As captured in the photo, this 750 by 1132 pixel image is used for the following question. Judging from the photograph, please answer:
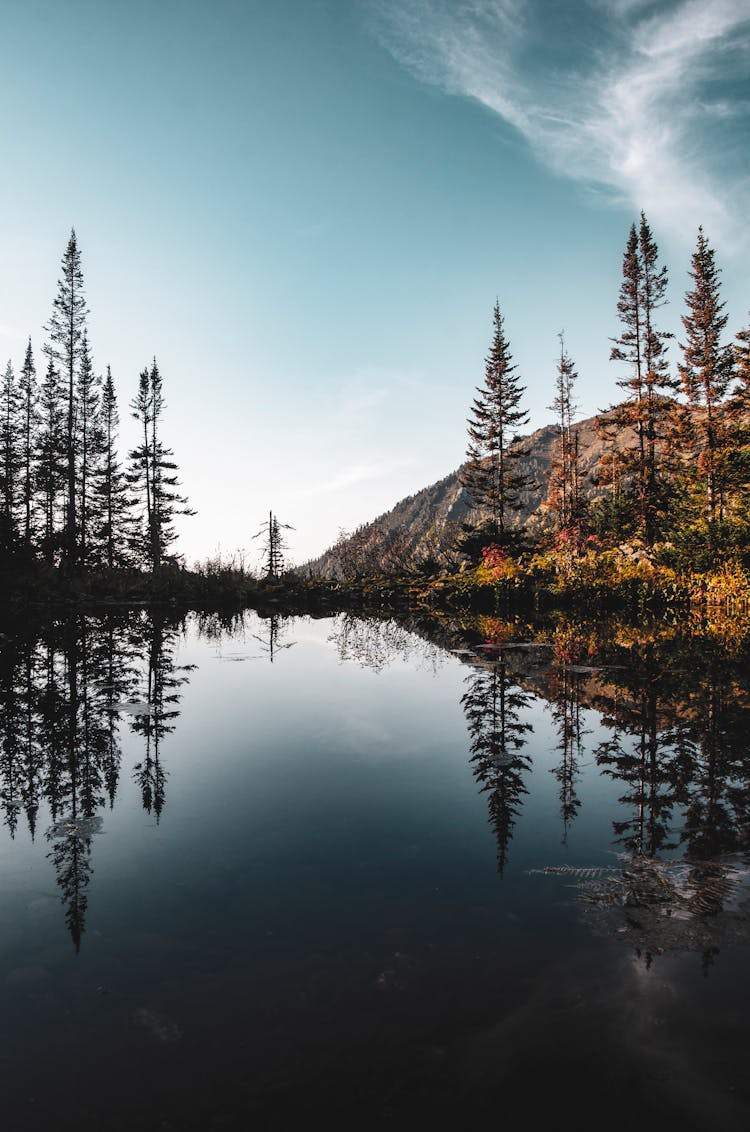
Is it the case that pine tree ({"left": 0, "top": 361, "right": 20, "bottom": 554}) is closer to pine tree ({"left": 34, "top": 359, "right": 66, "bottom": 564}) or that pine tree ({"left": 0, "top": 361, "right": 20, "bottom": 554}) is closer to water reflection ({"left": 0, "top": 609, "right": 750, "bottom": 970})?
pine tree ({"left": 34, "top": 359, "right": 66, "bottom": 564})

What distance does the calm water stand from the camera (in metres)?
1.84

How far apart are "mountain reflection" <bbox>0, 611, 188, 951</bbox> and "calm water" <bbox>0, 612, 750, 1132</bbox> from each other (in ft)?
0.12

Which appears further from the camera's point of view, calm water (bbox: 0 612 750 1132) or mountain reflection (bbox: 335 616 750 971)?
mountain reflection (bbox: 335 616 750 971)

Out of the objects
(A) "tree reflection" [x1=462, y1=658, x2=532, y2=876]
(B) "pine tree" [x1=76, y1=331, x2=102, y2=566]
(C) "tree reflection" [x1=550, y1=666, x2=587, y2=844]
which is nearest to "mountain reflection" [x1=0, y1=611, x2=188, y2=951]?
(A) "tree reflection" [x1=462, y1=658, x2=532, y2=876]

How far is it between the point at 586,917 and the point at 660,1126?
3.67ft

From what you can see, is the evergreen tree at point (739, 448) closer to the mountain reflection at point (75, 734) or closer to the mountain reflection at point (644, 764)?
the mountain reflection at point (644, 764)

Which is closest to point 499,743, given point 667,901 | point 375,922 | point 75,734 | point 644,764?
point 644,764

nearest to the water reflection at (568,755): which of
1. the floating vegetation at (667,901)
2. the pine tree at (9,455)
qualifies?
the floating vegetation at (667,901)

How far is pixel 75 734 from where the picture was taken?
19.4 feet

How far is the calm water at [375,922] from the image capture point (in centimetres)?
184

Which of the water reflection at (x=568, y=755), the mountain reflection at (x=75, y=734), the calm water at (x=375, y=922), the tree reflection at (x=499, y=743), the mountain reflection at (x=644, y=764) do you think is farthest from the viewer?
the tree reflection at (x=499, y=743)

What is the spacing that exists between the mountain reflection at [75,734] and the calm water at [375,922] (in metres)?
0.04

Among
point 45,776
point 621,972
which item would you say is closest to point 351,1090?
point 621,972

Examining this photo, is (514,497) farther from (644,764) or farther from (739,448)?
(644,764)
